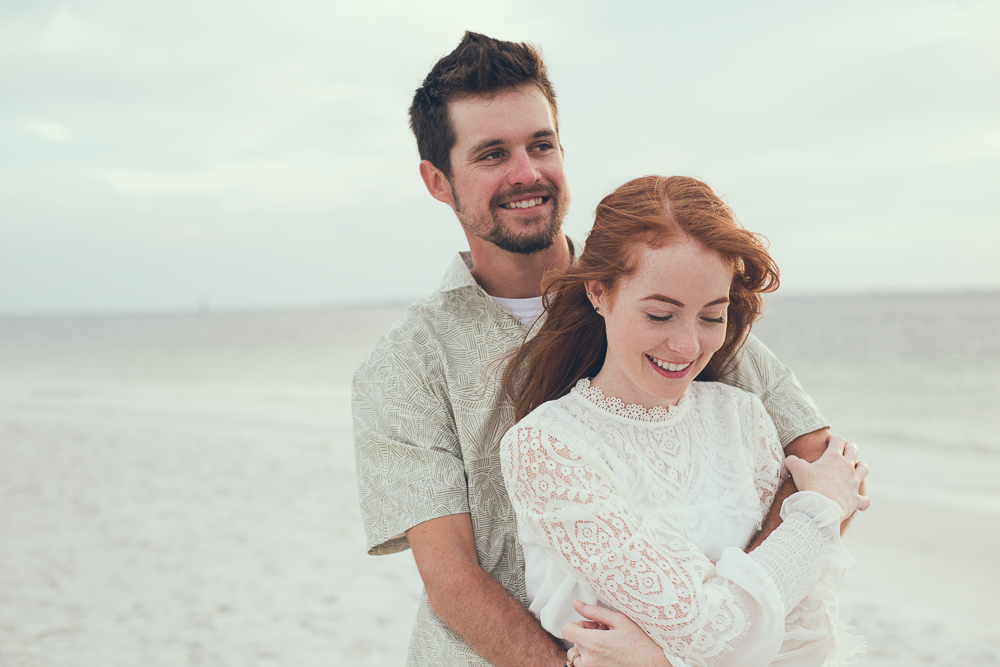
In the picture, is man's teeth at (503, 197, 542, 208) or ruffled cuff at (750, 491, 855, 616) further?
man's teeth at (503, 197, 542, 208)

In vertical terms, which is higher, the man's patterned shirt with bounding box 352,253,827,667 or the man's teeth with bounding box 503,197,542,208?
the man's teeth with bounding box 503,197,542,208

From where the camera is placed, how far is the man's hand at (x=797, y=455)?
1.88 m

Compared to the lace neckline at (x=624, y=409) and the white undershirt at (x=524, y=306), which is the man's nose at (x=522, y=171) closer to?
the white undershirt at (x=524, y=306)

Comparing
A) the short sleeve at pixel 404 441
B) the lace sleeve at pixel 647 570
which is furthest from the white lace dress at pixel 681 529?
the short sleeve at pixel 404 441

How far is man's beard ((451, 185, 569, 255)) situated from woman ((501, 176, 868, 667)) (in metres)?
0.31

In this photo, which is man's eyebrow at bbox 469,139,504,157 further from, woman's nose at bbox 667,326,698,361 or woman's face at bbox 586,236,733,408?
woman's nose at bbox 667,326,698,361

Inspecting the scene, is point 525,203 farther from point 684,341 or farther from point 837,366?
point 837,366

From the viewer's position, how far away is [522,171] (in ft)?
7.54

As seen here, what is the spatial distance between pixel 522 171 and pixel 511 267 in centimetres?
31

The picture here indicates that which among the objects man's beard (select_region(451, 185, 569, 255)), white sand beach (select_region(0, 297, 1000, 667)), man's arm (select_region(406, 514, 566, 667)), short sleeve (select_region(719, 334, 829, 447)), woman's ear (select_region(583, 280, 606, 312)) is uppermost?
man's beard (select_region(451, 185, 569, 255))

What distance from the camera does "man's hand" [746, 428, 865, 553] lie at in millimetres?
1882

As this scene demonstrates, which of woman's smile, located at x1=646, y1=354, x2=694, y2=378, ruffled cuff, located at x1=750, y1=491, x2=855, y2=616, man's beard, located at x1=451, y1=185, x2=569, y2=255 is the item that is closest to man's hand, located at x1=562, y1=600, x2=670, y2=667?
ruffled cuff, located at x1=750, y1=491, x2=855, y2=616

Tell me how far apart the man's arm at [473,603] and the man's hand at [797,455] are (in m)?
0.61

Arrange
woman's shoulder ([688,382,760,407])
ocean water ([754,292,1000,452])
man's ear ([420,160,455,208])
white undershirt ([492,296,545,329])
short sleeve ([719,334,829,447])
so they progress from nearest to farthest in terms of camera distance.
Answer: woman's shoulder ([688,382,760,407]) < short sleeve ([719,334,829,447]) < white undershirt ([492,296,545,329]) < man's ear ([420,160,455,208]) < ocean water ([754,292,1000,452])
